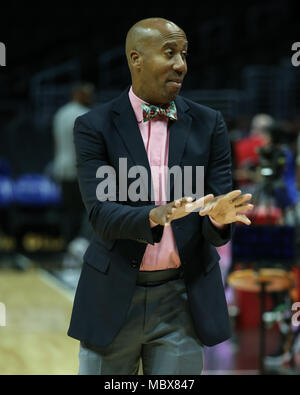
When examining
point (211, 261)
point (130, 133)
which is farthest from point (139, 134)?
point (211, 261)

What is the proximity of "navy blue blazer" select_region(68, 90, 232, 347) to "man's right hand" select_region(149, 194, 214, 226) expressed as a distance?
15cm

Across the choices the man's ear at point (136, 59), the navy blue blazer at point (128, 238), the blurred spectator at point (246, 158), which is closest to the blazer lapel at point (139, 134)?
the navy blue blazer at point (128, 238)

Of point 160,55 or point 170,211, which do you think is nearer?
point 170,211

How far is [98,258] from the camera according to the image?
196 cm

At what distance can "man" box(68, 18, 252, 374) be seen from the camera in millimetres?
1907

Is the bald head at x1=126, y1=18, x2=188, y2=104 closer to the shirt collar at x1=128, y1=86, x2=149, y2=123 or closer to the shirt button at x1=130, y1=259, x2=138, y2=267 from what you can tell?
the shirt collar at x1=128, y1=86, x2=149, y2=123

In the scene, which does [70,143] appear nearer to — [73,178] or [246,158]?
[73,178]

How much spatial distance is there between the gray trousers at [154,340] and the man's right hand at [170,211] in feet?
0.97

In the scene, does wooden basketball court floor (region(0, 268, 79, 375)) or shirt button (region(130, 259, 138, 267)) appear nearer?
shirt button (region(130, 259, 138, 267))

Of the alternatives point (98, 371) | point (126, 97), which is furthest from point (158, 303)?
point (126, 97)

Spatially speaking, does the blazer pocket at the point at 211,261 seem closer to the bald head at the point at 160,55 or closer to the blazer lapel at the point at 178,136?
the blazer lapel at the point at 178,136

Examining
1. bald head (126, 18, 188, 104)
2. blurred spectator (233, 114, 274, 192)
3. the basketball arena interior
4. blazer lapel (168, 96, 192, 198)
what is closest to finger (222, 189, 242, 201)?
blazer lapel (168, 96, 192, 198)

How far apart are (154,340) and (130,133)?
0.59 meters

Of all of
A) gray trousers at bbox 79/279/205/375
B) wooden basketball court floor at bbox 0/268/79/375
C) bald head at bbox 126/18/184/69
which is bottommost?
wooden basketball court floor at bbox 0/268/79/375
